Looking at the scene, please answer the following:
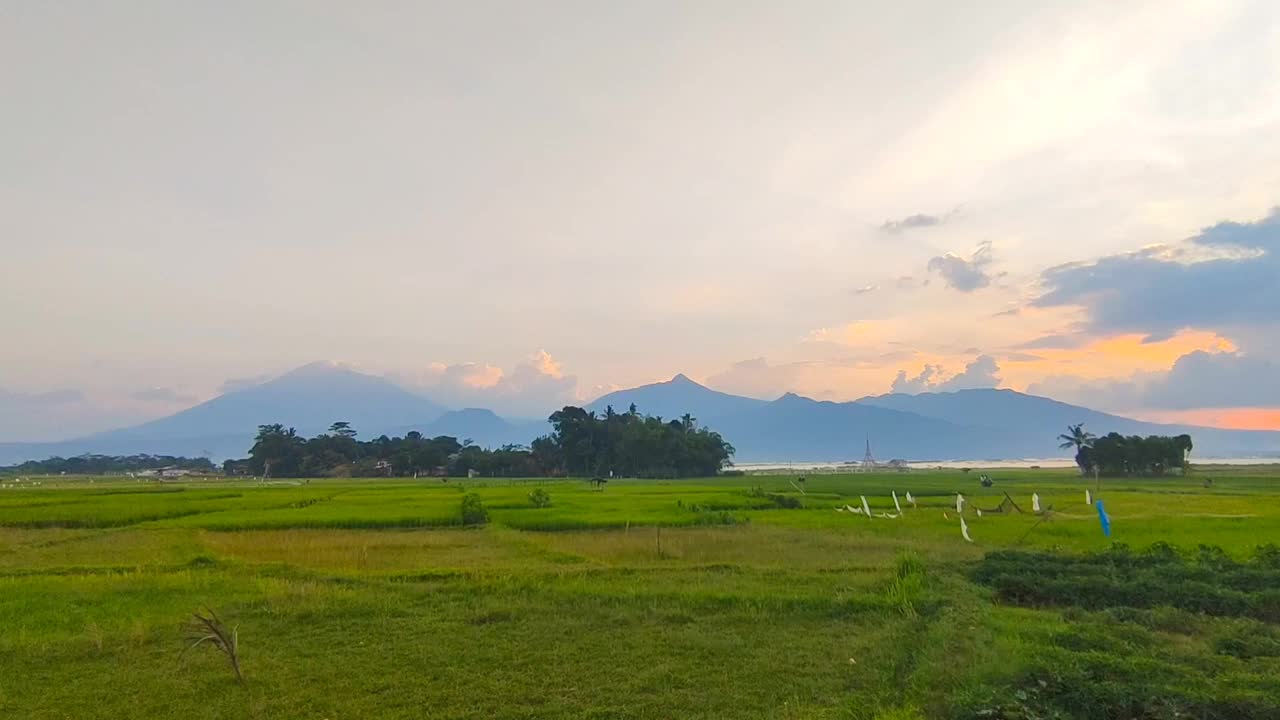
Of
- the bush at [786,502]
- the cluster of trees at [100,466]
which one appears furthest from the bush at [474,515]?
the cluster of trees at [100,466]

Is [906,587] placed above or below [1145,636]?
above

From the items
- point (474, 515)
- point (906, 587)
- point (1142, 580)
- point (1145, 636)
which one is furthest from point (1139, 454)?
point (1145, 636)

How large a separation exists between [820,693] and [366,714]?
485cm

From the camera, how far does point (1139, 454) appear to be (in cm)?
6619

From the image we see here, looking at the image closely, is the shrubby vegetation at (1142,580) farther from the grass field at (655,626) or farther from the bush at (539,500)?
the bush at (539,500)

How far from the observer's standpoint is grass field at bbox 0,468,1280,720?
7.98 metres

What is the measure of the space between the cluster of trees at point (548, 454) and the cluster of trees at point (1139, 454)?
134ft

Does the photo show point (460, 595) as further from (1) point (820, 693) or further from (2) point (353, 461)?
(2) point (353, 461)

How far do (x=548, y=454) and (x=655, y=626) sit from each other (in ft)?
287

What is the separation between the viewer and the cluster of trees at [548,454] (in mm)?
90938

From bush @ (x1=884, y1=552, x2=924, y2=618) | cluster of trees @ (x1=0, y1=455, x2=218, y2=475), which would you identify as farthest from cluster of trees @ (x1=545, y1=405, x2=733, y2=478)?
bush @ (x1=884, y1=552, x2=924, y2=618)

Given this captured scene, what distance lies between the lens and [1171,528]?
73.6 feet

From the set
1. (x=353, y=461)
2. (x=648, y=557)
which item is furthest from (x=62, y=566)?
(x=353, y=461)

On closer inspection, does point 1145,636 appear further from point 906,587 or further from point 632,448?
point 632,448
